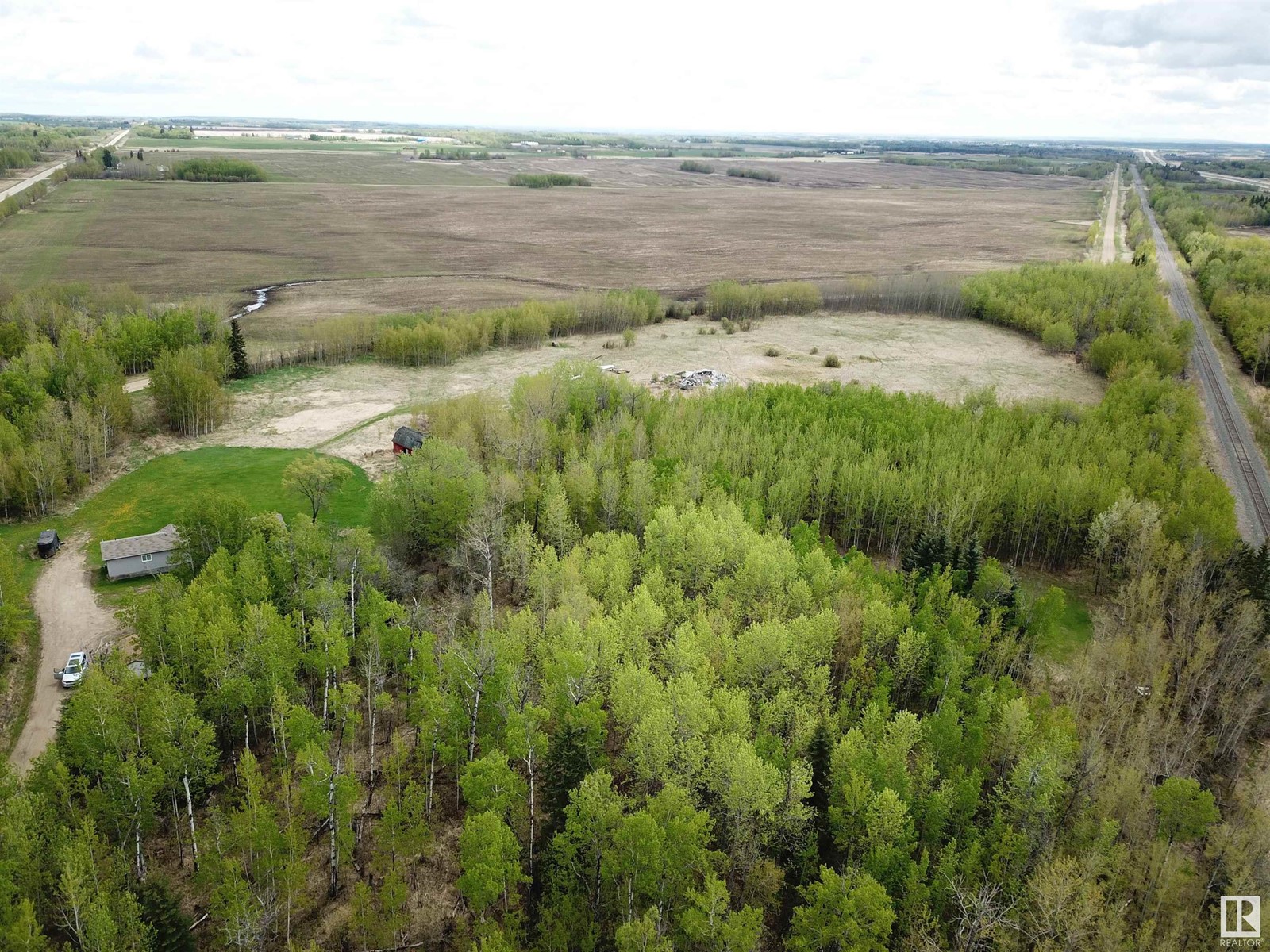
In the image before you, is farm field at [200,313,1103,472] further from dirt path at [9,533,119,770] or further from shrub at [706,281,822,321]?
dirt path at [9,533,119,770]

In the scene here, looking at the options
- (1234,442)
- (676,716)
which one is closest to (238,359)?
(676,716)

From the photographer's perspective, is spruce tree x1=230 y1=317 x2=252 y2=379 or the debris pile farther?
Result: the debris pile

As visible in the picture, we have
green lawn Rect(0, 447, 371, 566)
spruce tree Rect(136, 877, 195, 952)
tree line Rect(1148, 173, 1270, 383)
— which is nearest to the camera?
spruce tree Rect(136, 877, 195, 952)

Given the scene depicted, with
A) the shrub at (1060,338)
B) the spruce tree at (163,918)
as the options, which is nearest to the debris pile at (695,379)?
the shrub at (1060,338)

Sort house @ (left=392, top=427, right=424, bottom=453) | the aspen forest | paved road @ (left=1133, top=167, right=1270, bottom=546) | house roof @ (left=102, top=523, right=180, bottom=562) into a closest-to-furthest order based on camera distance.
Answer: the aspen forest → house roof @ (left=102, top=523, right=180, bottom=562) → paved road @ (left=1133, top=167, right=1270, bottom=546) → house @ (left=392, top=427, right=424, bottom=453)

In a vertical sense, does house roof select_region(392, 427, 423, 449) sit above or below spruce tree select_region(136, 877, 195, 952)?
above

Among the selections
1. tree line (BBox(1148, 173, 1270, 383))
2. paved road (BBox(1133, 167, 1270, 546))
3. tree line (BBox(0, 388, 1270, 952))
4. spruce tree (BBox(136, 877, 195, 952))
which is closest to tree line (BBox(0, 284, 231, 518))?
tree line (BBox(0, 388, 1270, 952))
